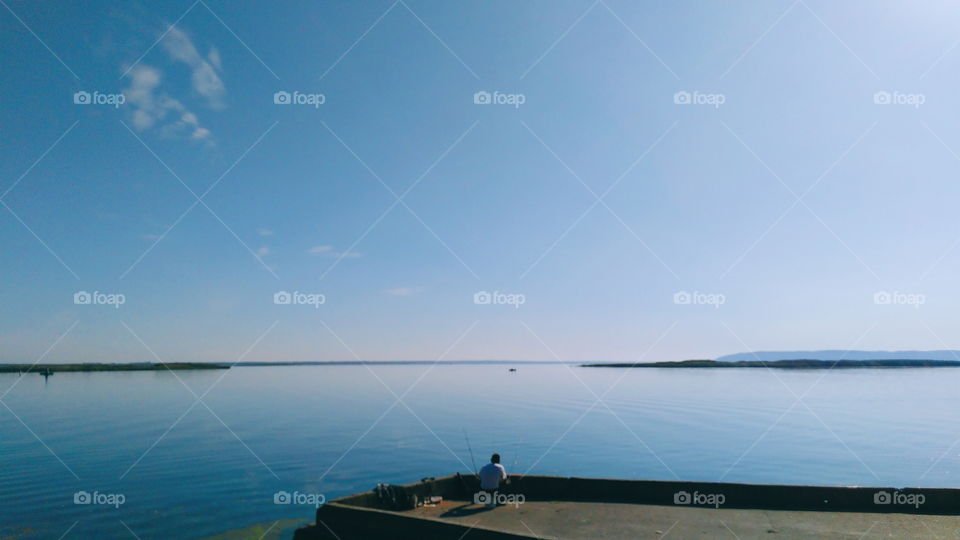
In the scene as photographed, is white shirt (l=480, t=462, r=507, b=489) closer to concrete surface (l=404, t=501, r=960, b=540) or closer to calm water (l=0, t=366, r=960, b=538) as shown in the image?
concrete surface (l=404, t=501, r=960, b=540)

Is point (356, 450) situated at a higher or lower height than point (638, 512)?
lower

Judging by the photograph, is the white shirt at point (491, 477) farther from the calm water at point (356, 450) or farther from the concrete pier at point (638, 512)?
the calm water at point (356, 450)

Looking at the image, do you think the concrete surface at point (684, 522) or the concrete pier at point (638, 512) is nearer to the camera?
the concrete surface at point (684, 522)

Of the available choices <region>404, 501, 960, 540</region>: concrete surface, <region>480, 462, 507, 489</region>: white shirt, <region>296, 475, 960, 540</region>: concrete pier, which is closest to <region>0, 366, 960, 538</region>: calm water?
<region>296, 475, 960, 540</region>: concrete pier

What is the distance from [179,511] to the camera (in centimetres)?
2253

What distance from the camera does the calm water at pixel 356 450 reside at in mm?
23625

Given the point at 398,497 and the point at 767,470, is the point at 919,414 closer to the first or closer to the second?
the point at 767,470

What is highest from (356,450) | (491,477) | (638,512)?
(491,477)

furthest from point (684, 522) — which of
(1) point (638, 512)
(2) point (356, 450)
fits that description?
(2) point (356, 450)

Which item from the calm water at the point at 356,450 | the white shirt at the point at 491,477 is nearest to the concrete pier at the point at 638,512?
the white shirt at the point at 491,477

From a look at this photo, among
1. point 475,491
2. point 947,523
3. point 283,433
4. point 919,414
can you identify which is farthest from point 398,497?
point 919,414

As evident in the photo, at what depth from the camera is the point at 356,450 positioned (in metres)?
36.2

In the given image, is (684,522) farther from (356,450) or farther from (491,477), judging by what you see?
(356,450)

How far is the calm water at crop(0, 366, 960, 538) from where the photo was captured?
2362 cm
